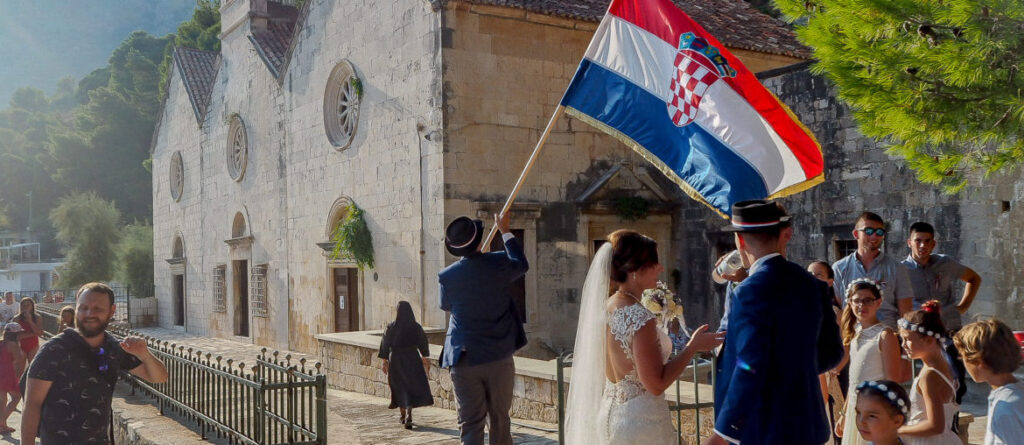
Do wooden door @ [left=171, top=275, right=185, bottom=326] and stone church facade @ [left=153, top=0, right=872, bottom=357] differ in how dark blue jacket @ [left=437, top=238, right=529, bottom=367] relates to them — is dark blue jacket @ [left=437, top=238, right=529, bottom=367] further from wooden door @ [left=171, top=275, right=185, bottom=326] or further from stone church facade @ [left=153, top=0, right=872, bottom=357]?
wooden door @ [left=171, top=275, right=185, bottom=326]

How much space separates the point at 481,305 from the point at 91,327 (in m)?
2.26

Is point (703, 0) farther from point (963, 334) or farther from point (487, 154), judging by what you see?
point (963, 334)

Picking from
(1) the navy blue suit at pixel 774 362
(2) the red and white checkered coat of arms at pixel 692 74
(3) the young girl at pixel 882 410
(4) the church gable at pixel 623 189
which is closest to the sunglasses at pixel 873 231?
(2) the red and white checkered coat of arms at pixel 692 74

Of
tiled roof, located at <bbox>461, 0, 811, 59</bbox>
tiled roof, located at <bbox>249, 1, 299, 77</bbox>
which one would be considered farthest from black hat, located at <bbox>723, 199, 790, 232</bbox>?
tiled roof, located at <bbox>249, 1, 299, 77</bbox>

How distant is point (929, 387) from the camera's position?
4.26 metres

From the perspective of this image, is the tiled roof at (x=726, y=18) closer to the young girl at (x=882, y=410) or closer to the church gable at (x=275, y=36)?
the church gable at (x=275, y=36)

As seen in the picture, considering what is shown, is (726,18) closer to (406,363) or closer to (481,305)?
(406,363)

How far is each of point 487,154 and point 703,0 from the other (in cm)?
777

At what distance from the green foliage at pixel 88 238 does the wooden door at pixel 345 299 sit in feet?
102

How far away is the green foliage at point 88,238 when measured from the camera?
44344 millimetres

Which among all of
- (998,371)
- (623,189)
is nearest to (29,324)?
(623,189)

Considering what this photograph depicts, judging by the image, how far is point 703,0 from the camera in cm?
1939

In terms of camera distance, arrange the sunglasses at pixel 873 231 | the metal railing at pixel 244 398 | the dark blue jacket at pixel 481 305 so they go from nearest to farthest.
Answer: the dark blue jacket at pixel 481 305, the sunglasses at pixel 873 231, the metal railing at pixel 244 398

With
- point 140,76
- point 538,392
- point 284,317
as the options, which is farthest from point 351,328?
point 140,76
